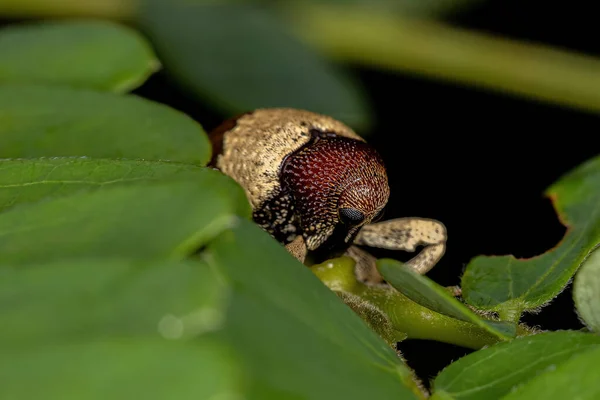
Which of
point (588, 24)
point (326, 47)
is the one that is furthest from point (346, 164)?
point (588, 24)

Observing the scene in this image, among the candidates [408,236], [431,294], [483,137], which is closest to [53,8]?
[408,236]

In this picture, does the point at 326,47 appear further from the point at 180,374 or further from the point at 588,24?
the point at 180,374

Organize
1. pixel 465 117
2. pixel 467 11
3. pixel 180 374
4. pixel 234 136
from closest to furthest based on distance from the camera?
pixel 180 374, pixel 234 136, pixel 467 11, pixel 465 117

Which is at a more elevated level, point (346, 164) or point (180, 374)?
point (180, 374)

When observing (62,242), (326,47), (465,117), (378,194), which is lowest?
(465,117)

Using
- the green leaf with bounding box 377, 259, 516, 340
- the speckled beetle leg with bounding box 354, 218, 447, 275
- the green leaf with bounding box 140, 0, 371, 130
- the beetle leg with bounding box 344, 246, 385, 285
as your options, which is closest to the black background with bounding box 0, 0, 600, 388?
the green leaf with bounding box 140, 0, 371, 130

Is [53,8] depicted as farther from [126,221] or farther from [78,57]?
[126,221]

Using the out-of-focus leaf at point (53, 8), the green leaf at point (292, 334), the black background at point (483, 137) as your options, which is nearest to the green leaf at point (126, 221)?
the green leaf at point (292, 334)

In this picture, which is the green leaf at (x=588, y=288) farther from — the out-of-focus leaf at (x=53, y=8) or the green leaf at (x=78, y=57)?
the out-of-focus leaf at (x=53, y=8)
